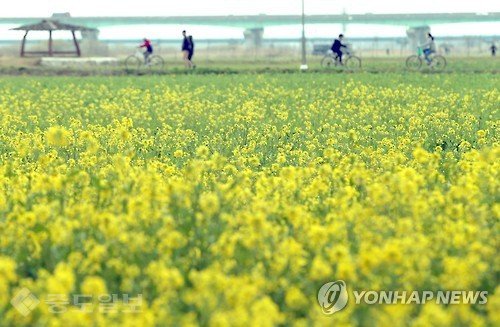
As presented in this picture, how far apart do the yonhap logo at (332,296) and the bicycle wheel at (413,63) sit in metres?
33.3

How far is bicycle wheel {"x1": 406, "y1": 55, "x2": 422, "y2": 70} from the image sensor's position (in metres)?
38.0

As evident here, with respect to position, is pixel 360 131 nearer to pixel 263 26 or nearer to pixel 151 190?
pixel 151 190

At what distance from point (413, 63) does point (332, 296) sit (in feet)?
114

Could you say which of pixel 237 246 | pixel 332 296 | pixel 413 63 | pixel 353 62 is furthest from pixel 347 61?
pixel 332 296

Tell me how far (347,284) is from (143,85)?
23373 mm

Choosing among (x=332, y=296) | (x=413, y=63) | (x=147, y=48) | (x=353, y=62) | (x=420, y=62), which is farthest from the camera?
(x=147, y=48)

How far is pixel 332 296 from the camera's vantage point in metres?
5.28

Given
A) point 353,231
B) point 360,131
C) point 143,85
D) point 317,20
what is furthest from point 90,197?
point 317,20

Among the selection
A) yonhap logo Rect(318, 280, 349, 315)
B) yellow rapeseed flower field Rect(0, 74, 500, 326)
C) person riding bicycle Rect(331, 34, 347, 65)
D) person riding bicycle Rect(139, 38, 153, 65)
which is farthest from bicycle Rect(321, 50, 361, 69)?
yonhap logo Rect(318, 280, 349, 315)

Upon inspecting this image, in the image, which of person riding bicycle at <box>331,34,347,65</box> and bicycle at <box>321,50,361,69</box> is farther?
bicycle at <box>321,50,361,69</box>

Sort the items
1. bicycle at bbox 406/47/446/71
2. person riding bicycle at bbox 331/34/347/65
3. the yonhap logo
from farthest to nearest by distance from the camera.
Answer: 1. person riding bicycle at bbox 331/34/347/65
2. bicycle at bbox 406/47/446/71
3. the yonhap logo

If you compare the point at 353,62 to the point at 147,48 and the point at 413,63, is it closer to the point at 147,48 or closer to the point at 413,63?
the point at 413,63

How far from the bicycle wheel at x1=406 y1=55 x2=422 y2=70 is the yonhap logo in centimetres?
3326

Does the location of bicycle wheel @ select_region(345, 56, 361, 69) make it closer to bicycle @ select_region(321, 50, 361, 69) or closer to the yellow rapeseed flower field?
bicycle @ select_region(321, 50, 361, 69)
